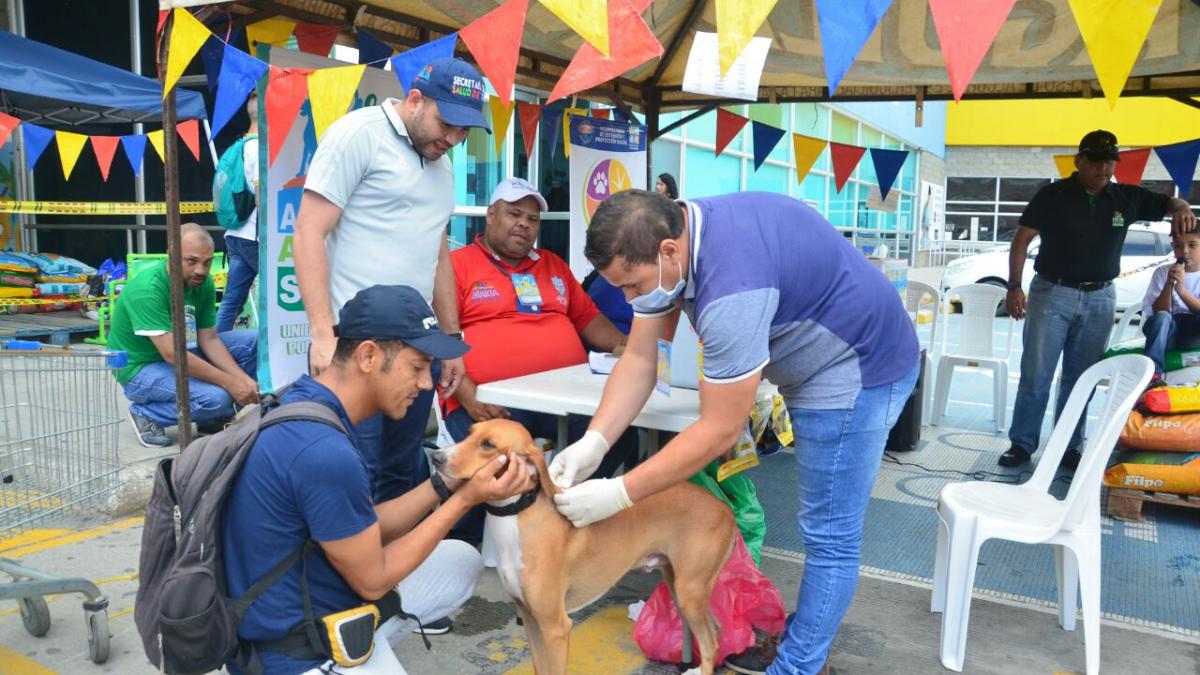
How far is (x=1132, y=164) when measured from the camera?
6.30 m

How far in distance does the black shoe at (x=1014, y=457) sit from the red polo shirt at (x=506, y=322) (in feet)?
10.1

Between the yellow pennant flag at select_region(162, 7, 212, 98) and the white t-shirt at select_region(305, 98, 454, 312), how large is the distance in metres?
0.61

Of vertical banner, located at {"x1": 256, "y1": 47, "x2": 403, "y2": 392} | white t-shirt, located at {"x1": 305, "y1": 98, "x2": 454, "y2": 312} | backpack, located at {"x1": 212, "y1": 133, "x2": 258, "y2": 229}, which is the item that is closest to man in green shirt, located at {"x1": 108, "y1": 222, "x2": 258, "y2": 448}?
backpack, located at {"x1": 212, "y1": 133, "x2": 258, "y2": 229}

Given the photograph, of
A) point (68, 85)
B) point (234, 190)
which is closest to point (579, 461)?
point (234, 190)

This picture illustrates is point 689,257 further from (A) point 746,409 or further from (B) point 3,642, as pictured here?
(B) point 3,642

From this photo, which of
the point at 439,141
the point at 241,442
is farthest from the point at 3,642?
the point at 439,141

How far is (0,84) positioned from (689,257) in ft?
22.5

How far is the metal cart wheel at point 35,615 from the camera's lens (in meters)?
3.02

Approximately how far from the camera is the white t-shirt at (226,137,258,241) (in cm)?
491

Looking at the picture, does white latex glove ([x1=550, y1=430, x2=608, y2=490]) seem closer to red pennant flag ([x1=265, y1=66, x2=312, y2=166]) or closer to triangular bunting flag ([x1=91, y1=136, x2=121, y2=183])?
red pennant flag ([x1=265, y1=66, x2=312, y2=166])

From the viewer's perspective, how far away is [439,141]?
304cm

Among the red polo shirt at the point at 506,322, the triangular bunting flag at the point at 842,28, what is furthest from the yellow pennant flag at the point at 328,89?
the triangular bunting flag at the point at 842,28

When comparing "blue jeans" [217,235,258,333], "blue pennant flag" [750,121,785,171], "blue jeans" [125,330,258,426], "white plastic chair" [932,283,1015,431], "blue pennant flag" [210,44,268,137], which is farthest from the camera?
"blue pennant flag" [750,121,785,171]

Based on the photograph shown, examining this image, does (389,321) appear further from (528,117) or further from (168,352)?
(528,117)
